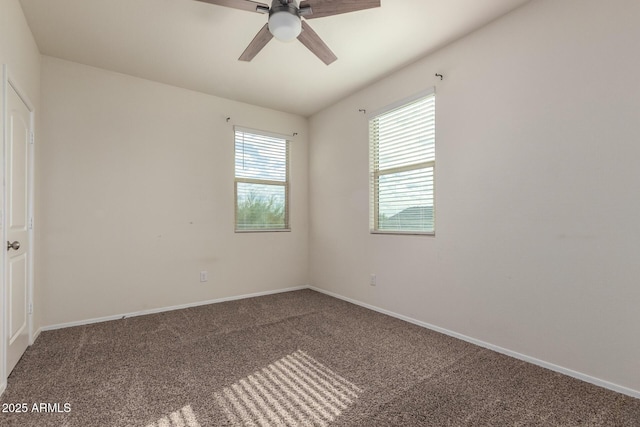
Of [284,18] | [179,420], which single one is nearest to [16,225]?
[179,420]

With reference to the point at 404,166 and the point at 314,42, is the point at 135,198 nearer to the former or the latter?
the point at 314,42

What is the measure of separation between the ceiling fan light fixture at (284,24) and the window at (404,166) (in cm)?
156

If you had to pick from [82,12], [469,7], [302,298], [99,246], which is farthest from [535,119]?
[99,246]

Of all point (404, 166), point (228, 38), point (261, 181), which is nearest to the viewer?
point (228, 38)

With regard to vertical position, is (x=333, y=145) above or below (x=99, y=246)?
above

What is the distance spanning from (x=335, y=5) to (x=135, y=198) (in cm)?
285

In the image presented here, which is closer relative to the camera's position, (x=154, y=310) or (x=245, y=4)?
(x=245, y=4)

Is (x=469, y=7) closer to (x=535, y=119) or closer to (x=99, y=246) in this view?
(x=535, y=119)

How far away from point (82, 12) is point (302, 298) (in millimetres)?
3570

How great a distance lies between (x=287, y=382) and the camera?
2062 mm

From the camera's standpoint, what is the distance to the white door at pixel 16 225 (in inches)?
83.4

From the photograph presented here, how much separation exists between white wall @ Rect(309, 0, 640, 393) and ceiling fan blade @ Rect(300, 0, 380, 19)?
49.0 inches

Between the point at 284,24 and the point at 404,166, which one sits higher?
the point at 284,24

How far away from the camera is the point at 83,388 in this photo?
1.98 meters
